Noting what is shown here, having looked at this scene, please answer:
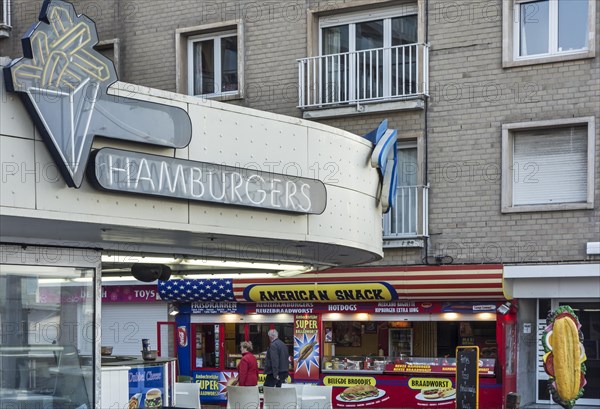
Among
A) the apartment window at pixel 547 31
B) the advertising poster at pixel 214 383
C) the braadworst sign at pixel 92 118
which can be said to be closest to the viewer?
the braadworst sign at pixel 92 118

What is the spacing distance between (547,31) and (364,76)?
3767 millimetres

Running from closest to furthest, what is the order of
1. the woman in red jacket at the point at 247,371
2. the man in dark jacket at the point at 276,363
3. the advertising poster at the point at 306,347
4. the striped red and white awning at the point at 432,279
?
1. the woman in red jacket at the point at 247,371
2. the man in dark jacket at the point at 276,363
3. the striped red and white awning at the point at 432,279
4. the advertising poster at the point at 306,347

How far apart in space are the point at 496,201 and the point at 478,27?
11.0ft

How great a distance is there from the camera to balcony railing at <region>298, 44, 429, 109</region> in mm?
20531

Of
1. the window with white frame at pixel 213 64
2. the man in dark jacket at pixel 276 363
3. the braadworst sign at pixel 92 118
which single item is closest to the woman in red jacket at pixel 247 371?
the man in dark jacket at pixel 276 363

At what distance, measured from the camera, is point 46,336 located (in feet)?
32.8

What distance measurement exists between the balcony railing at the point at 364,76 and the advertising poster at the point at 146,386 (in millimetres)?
8607

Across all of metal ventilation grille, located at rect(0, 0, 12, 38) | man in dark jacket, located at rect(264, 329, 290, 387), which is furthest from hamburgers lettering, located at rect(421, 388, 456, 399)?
metal ventilation grille, located at rect(0, 0, 12, 38)

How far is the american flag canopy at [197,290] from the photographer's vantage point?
2239 centimetres

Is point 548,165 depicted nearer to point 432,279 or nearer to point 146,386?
point 432,279

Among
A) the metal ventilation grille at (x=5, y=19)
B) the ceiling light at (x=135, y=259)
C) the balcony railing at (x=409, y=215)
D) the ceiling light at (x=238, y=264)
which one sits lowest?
the ceiling light at (x=238, y=264)

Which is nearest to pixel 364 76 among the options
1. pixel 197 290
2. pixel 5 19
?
pixel 197 290

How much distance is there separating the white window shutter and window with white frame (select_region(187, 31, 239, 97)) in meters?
6.47

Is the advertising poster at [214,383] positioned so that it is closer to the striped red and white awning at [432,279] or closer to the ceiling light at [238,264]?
the striped red and white awning at [432,279]
